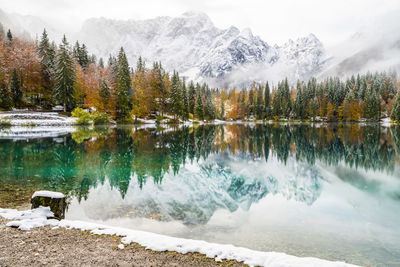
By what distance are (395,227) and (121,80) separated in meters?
64.6

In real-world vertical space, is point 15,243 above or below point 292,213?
above

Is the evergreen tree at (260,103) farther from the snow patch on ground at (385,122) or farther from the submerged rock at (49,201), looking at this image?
the submerged rock at (49,201)

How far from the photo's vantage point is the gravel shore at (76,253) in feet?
15.6

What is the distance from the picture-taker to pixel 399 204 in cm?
1047


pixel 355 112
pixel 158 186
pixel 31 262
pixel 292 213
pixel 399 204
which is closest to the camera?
pixel 31 262

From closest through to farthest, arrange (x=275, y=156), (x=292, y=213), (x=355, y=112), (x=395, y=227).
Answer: (x=395, y=227), (x=292, y=213), (x=275, y=156), (x=355, y=112)

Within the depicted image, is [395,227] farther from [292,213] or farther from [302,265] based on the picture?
[302,265]

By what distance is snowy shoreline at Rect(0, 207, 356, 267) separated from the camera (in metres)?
5.08

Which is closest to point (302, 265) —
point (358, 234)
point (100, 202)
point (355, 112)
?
point (358, 234)

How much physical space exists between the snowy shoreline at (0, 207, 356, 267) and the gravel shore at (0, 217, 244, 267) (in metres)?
0.18

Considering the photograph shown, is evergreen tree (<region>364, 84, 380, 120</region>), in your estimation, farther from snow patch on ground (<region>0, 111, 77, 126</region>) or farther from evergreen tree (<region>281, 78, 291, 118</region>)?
snow patch on ground (<region>0, 111, 77, 126</region>)

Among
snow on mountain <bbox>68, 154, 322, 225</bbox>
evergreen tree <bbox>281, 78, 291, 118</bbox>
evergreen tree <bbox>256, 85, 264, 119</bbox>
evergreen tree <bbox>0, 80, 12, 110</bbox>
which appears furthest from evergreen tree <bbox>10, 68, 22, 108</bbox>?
evergreen tree <bbox>281, 78, 291, 118</bbox>

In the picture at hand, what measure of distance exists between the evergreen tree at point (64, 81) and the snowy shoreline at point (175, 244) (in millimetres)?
59209

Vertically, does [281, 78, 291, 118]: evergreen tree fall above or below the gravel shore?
above
